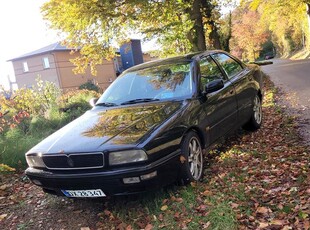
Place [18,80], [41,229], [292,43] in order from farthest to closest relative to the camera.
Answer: [292,43], [18,80], [41,229]

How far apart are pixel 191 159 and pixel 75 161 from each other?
1391mm

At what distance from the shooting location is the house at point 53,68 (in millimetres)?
31375

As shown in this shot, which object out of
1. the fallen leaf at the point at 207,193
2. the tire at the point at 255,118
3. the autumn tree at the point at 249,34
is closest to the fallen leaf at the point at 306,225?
the fallen leaf at the point at 207,193

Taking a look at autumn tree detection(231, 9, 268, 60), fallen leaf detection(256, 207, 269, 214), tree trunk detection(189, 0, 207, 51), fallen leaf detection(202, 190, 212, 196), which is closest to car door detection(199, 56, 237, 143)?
fallen leaf detection(202, 190, 212, 196)

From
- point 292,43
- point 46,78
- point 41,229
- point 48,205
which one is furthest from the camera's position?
point 292,43

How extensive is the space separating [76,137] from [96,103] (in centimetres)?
148

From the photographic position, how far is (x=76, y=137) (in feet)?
12.7

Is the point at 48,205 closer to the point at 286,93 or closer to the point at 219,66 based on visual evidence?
the point at 219,66

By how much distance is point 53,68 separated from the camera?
3158 centimetres

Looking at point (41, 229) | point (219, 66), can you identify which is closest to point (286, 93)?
point (219, 66)

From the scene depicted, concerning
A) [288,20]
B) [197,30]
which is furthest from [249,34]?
[197,30]

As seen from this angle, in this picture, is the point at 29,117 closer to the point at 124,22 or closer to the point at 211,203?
the point at 124,22

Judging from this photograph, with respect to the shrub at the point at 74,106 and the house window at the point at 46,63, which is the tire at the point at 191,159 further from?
the house window at the point at 46,63

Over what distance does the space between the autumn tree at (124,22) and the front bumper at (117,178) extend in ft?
27.0
